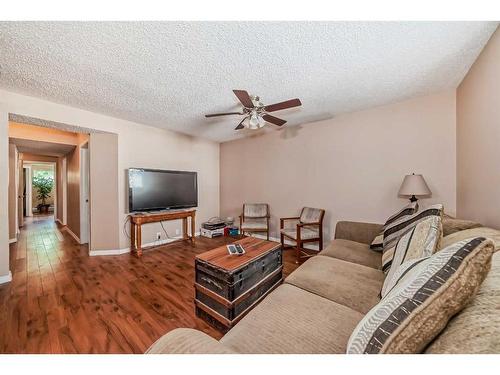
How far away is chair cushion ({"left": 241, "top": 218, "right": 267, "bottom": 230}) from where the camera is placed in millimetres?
3862

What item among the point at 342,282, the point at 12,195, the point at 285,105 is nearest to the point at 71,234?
the point at 12,195

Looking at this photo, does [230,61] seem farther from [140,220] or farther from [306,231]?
[140,220]

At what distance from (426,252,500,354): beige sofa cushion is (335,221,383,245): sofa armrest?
1.72 m

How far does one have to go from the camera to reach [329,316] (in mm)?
1052

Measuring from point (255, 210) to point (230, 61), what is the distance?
9.22ft

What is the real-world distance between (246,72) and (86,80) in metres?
1.72

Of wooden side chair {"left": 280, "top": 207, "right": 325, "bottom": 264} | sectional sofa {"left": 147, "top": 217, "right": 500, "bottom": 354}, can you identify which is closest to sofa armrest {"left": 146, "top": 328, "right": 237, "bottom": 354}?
sectional sofa {"left": 147, "top": 217, "right": 500, "bottom": 354}

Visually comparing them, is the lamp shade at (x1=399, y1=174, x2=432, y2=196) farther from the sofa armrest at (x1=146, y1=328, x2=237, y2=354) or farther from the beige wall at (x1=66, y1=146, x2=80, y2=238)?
the beige wall at (x1=66, y1=146, x2=80, y2=238)

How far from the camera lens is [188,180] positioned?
4.12m

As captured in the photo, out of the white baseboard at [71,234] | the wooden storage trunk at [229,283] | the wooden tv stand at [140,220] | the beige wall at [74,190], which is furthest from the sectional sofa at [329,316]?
the beige wall at [74,190]

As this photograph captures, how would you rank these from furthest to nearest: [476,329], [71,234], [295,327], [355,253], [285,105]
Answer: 1. [71,234]
2. [285,105]
3. [355,253]
4. [295,327]
5. [476,329]

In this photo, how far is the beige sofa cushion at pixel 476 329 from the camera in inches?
18.4
